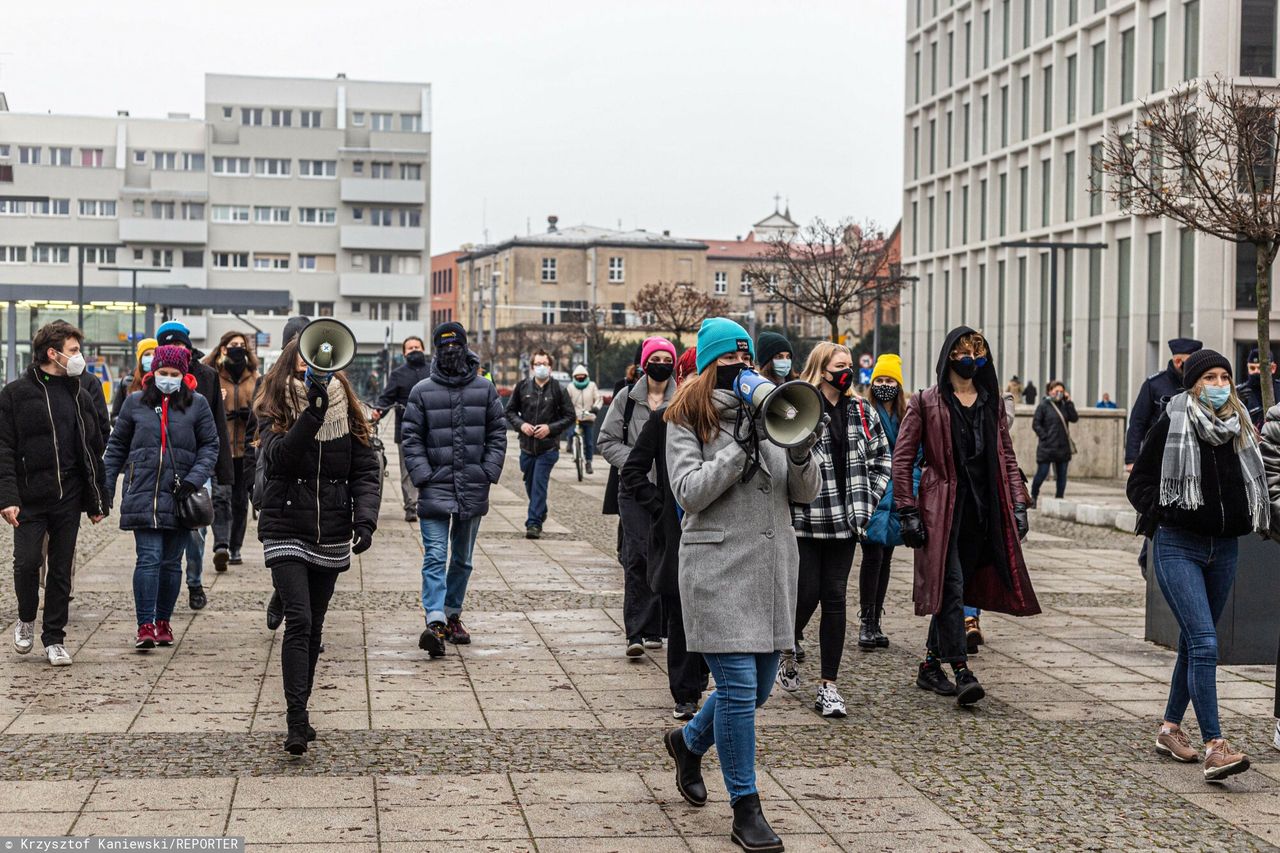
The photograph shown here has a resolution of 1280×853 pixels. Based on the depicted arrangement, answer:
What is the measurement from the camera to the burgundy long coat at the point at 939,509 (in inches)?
339

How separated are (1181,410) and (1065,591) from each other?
6.95 metres

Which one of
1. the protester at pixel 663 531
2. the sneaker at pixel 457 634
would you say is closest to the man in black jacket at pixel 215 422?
the sneaker at pixel 457 634

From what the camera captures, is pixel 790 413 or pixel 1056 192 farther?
pixel 1056 192

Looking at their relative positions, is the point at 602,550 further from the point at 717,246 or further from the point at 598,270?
the point at 717,246

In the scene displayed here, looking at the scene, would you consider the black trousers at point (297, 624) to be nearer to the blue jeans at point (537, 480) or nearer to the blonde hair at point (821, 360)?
the blonde hair at point (821, 360)

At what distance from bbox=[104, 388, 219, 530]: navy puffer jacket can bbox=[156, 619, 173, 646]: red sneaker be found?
0.61 m

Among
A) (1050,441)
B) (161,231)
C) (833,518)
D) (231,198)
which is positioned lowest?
(1050,441)

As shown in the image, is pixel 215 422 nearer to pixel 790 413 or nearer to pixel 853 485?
pixel 853 485

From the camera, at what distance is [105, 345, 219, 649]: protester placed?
982 cm

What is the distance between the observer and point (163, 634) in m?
9.98

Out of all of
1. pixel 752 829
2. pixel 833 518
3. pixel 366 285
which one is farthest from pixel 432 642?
pixel 366 285

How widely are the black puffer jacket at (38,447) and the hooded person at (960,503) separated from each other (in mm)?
4663

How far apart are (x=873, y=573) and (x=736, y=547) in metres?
4.69

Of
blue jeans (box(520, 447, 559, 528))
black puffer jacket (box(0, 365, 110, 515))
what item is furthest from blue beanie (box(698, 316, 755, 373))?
blue jeans (box(520, 447, 559, 528))
